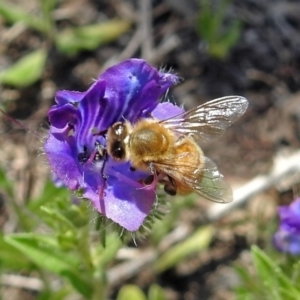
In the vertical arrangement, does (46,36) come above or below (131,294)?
above

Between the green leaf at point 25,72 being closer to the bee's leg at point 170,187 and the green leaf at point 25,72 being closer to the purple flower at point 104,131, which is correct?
the purple flower at point 104,131

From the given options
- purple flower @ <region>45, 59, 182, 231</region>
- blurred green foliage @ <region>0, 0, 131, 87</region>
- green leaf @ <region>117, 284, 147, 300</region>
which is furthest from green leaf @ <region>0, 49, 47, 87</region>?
purple flower @ <region>45, 59, 182, 231</region>

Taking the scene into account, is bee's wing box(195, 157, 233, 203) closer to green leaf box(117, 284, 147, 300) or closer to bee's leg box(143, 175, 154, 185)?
bee's leg box(143, 175, 154, 185)

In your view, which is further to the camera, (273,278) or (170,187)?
(273,278)

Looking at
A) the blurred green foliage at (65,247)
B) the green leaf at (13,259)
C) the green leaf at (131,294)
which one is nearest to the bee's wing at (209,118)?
the blurred green foliage at (65,247)

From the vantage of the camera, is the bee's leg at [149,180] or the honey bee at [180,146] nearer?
the honey bee at [180,146]

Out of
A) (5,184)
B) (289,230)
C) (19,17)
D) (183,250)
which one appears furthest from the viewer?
(19,17)

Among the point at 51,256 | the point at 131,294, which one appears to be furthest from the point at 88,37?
the point at 51,256

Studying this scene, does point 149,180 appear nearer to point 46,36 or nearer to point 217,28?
point 217,28
